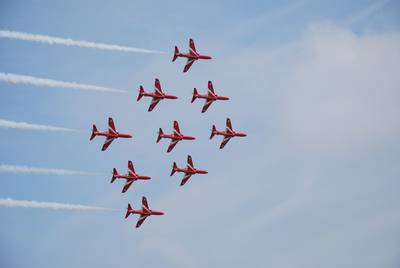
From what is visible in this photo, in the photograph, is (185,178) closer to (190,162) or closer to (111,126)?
(190,162)

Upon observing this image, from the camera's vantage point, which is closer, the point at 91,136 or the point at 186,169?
the point at 91,136

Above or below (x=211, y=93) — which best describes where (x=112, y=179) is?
below

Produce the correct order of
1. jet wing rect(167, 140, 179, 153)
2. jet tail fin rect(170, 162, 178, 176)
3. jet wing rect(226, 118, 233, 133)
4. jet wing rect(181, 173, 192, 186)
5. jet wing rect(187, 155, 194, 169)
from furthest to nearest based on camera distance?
1. jet wing rect(226, 118, 233, 133)
2. jet wing rect(187, 155, 194, 169)
3. jet wing rect(181, 173, 192, 186)
4. jet tail fin rect(170, 162, 178, 176)
5. jet wing rect(167, 140, 179, 153)

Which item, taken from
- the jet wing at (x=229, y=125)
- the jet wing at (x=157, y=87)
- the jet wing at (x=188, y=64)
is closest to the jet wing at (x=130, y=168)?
the jet wing at (x=157, y=87)

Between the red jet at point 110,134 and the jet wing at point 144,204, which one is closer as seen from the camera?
the red jet at point 110,134

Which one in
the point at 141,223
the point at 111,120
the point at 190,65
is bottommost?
the point at 141,223

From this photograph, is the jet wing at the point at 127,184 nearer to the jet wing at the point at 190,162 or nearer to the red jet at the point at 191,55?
the jet wing at the point at 190,162

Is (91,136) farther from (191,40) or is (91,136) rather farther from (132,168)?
(191,40)

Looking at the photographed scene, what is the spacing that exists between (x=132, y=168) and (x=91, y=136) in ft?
35.1

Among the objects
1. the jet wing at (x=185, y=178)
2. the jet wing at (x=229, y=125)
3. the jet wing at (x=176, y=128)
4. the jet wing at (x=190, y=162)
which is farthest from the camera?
the jet wing at (x=229, y=125)

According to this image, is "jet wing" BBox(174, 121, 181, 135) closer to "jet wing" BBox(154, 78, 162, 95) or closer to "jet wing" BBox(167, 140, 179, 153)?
"jet wing" BBox(167, 140, 179, 153)

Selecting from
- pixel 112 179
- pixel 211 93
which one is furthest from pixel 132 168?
pixel 211 93

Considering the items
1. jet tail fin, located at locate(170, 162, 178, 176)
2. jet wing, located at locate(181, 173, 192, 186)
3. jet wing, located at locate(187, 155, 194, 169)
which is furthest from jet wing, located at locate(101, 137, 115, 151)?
jet wing, located at locate(187, 155, 194, 169)

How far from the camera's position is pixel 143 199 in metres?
154
